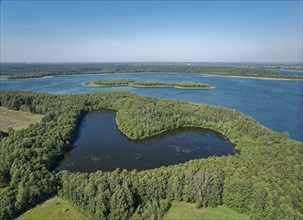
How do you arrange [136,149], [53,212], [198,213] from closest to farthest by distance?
[198,213] → [53,212] → [136,149]

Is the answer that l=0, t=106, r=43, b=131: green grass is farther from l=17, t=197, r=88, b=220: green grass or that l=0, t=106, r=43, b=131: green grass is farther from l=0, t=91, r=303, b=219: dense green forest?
l=17, t=197, r=88, b=220: green grass

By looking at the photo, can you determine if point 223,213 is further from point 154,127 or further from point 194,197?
point 154,127

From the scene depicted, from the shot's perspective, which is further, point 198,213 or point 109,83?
point 109,83

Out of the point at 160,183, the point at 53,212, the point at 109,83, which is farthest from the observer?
the point at 109,83

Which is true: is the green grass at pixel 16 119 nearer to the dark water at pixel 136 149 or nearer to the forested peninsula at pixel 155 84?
the dark water at pixel 136 149

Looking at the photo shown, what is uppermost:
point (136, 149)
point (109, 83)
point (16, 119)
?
point (109, 83)

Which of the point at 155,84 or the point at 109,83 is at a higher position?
the point at 109,83

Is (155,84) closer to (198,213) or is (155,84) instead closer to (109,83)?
(109,83)

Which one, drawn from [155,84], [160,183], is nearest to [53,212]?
[160,183]
